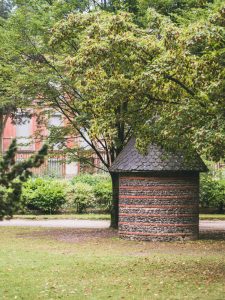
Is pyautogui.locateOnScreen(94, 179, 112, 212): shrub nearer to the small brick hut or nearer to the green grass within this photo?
the green grass

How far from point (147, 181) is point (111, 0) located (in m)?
8.55

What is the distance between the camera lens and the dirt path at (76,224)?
25.0 meters

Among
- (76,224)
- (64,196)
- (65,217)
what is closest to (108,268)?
(76,224)

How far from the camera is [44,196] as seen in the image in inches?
1206

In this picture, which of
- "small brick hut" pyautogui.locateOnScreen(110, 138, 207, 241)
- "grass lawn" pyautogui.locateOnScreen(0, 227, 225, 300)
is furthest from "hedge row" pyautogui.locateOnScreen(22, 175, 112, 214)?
"small brick hut" pyautogui.locateOnScreen(110, 138, 207, 241)

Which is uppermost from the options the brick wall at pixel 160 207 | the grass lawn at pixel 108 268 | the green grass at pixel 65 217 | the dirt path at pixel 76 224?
the brick wall at pixel 160 207

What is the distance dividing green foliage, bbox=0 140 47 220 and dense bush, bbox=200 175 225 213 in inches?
985

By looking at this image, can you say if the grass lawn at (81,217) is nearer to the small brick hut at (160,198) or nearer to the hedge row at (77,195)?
the hedge row at (77,195)

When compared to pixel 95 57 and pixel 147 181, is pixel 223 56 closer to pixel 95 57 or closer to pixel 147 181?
pixel 95 57

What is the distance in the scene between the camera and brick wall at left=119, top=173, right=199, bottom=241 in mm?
19078

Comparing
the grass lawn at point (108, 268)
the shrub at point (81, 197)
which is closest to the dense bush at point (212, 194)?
the shrub at point (81, 197)

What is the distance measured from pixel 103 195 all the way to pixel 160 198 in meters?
12.5

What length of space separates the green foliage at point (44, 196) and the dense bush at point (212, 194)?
7050 millimetres

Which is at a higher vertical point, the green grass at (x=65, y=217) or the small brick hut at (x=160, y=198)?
the small brick hut at (x=160, y=198)
